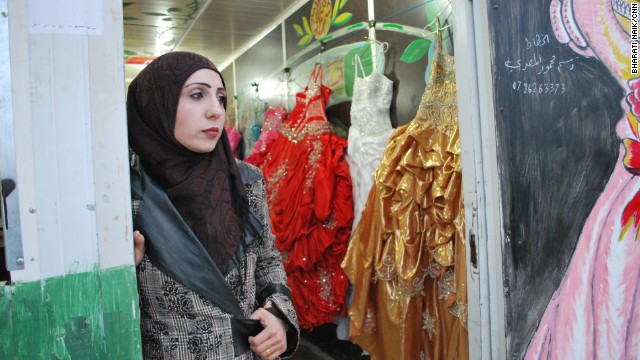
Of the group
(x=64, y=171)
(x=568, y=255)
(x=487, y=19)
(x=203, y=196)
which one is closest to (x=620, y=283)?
(x=568, y=255)

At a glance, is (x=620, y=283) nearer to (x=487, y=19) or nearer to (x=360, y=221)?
(x=487, y=19)

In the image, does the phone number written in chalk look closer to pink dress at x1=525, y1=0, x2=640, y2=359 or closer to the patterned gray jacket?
pink dress at x1=525, y1=0, x2=640, y2=359

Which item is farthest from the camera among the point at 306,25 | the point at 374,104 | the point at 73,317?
the point at 306,25

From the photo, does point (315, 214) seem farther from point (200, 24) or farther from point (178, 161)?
point (200, 24)

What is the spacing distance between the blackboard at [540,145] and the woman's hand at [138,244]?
35.5 inches

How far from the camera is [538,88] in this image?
125 cm

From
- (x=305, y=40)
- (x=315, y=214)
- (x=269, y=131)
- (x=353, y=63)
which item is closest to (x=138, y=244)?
(x=315, y=214)

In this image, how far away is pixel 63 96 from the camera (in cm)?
82

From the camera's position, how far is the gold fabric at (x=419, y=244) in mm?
1887

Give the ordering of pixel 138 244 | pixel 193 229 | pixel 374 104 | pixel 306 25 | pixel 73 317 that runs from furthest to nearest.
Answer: pixel 306 25 < pixel 374 104 < pixel 193 229 < pixel 138 244 < pixel 73 317

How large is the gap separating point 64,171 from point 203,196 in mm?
345

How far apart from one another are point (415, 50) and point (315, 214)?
3.23 ft

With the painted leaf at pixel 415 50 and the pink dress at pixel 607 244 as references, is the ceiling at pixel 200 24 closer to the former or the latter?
the painted leaf at pixel 415 50

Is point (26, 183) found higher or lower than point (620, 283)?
higher
